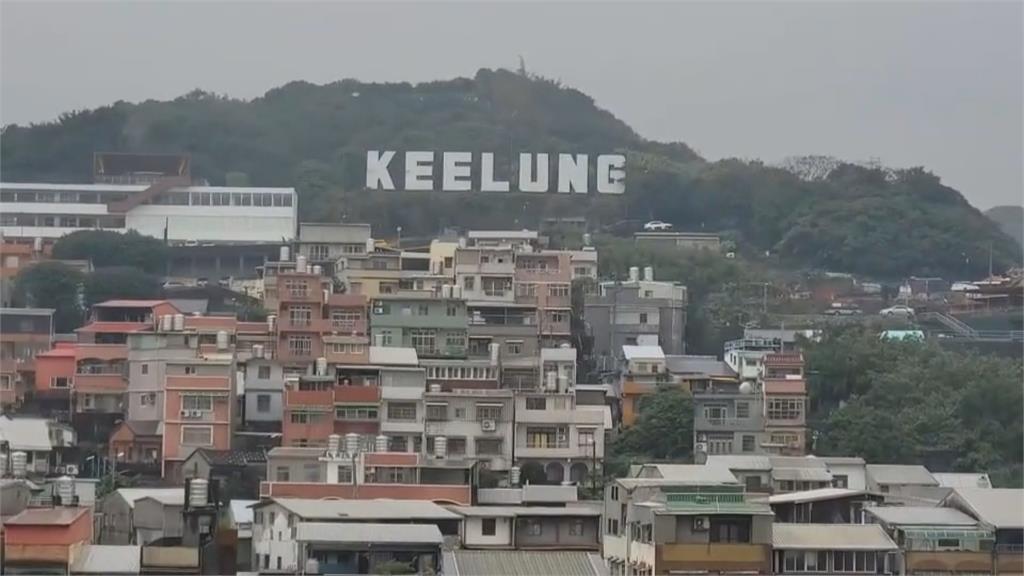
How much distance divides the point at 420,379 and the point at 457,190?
14.0 metres

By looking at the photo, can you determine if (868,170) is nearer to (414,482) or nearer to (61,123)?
(61,123)

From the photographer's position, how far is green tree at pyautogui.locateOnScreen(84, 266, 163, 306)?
70.5 feet

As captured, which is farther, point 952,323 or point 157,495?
point 952,323

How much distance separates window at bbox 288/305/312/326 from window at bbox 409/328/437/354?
0.76 meters

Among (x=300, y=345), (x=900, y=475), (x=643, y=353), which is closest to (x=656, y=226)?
(x=643, y=353)

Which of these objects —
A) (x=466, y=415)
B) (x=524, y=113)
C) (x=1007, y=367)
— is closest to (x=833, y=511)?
(x=466, y=415)

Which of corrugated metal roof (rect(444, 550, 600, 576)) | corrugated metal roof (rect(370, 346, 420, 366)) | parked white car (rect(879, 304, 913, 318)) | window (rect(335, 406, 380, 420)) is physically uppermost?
parked white car (rect(879, 304, 913, 318))

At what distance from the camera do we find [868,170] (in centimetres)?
3062

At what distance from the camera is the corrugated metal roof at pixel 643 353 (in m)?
17.8

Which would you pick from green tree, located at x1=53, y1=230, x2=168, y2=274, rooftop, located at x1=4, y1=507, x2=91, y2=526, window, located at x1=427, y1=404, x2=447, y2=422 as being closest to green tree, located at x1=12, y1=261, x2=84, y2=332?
green tree, located at x1=53, y1=230, x2=168, y2=274

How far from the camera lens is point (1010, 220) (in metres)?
34.0

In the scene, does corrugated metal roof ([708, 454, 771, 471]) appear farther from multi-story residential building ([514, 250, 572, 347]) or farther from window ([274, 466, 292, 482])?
multi-story residential building ([514, 250, 572, 347])

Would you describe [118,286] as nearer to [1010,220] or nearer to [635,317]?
[635,317]

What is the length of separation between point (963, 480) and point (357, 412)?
3.78 meters
